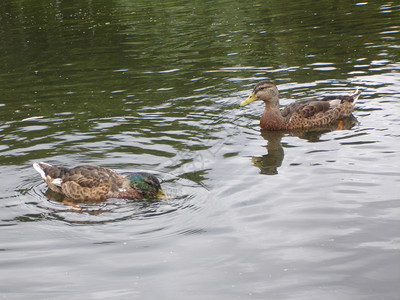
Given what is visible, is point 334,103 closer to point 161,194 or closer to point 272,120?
point 272,120

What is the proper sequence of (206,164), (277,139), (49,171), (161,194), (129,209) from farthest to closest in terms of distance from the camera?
(277,139) → (206,164) → (49,171) → (161,194) → (129,209)

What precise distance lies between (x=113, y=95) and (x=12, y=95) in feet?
8.94

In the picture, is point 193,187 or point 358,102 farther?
point 358,102

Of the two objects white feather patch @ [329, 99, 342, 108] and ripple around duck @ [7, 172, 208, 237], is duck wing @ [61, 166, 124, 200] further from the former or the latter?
white feather patch @ [329, 99, 342, 108]

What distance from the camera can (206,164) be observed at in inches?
446

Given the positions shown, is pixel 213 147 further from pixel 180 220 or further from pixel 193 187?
pixel 180 220

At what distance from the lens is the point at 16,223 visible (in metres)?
9.34

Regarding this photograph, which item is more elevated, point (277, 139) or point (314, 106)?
point (314, 106)

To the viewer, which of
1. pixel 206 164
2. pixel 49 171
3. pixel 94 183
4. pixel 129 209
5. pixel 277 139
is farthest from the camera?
pixel 277 139

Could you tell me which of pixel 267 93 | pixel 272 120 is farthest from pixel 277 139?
pixel 267 93

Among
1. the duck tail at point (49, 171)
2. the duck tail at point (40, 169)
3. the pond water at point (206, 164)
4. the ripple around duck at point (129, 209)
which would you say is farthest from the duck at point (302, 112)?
the duck tail at point (40, 169)

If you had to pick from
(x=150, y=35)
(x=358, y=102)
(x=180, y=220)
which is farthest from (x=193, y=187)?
(x=150, y=35)

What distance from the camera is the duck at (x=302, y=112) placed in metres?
13.5

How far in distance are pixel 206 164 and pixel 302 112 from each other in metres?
3.11
